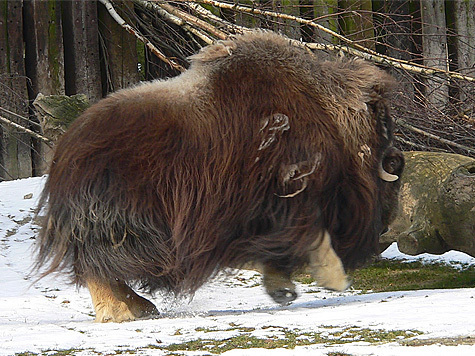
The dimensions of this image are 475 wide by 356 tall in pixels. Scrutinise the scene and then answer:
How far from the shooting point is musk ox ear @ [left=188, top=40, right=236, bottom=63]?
11.0 ft

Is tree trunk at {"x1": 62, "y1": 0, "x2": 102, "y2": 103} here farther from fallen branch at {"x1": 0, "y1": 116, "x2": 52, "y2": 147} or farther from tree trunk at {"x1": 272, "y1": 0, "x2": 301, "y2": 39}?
tree trunk at {"x1": 272, "y1": 0, "x2": 301, "y2": 39}

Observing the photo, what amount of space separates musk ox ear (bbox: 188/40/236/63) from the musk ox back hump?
0.02 metres

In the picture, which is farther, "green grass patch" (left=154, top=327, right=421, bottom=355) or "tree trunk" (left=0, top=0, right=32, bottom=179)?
"tree trunk" (left=0, top=0, right=32, bottom=179)

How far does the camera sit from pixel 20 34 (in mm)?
5961

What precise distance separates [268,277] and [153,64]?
11.3ft

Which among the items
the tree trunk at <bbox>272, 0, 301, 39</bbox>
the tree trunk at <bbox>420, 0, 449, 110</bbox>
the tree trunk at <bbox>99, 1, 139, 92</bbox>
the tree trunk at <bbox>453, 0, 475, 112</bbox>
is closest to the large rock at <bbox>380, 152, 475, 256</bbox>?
the tree trunk at <bbox>272, 0, 301, 39</bbox>

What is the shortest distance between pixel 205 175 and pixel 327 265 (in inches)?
25.8

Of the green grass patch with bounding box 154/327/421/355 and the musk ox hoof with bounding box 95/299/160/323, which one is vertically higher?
the green grass patch with bounding box 154/327/421/355

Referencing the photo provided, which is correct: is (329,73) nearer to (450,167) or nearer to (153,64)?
(450,167)

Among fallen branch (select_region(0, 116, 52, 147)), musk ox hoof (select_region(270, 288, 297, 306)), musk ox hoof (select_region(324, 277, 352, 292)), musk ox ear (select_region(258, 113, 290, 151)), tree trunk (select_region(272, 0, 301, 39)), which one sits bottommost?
musk ox hoof (select_region(270, 288, 297, 306))

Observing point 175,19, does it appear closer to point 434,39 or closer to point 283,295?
point 434,39

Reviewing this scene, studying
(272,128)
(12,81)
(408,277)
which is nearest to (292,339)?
(272,128)

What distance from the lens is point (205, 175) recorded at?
10.2ft

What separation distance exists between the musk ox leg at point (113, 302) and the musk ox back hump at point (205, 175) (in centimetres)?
7
